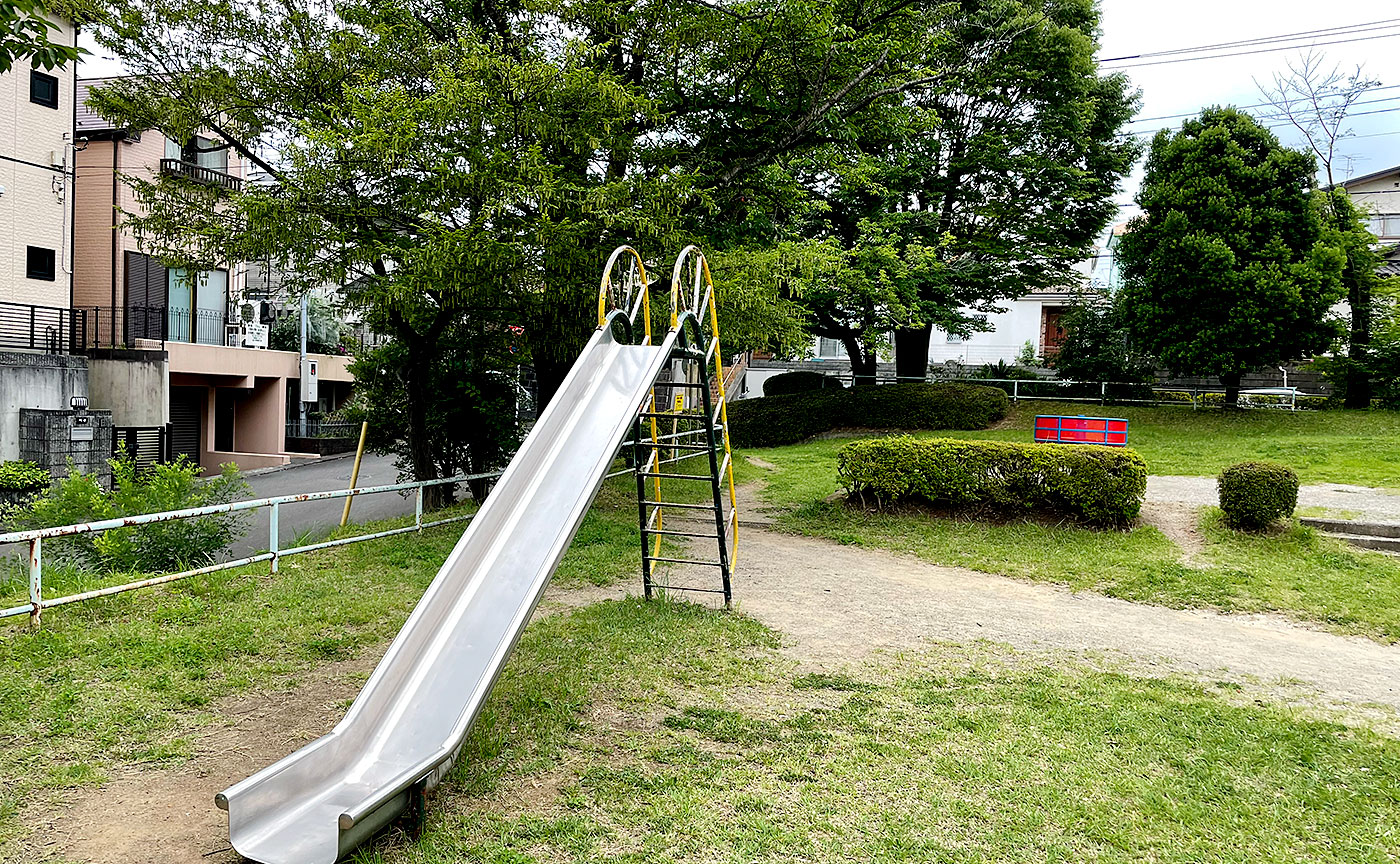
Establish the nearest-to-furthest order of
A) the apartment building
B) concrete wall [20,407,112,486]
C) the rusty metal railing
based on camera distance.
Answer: the rusty metal railing, concrete wall [20,407,112,486], the apartment building

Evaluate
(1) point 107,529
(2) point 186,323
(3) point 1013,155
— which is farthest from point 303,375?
(1) point 107,529

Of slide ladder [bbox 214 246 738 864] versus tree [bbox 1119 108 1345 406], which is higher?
tree [bbox 1119 108 1345 406]

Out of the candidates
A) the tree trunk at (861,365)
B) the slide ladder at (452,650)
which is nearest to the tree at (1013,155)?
the tree trunk at (861,365)

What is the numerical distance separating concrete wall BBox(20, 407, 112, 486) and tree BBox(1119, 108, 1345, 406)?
68.7 feet

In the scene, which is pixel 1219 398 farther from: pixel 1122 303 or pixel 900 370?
pixel 900 370

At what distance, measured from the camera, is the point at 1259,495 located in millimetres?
10508

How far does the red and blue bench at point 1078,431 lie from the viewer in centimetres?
1373

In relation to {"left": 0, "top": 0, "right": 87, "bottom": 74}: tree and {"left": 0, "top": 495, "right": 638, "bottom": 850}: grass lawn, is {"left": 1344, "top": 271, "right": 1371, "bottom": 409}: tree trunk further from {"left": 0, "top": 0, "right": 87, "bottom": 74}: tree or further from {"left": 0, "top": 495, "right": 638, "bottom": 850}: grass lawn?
{"left": 0, "top": 0, "right": 87, "bottom": 74}: tree

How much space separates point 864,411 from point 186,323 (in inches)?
663

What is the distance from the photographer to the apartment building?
69.2 ft

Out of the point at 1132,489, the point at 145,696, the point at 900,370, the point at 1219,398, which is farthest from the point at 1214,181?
the point at 145,696

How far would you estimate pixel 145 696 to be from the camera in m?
5.19

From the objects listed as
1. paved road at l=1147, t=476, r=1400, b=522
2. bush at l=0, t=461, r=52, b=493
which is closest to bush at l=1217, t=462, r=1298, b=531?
paved road at l=1147, t=476, r=1400, b=522

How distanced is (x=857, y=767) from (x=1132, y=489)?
25.4 feet
